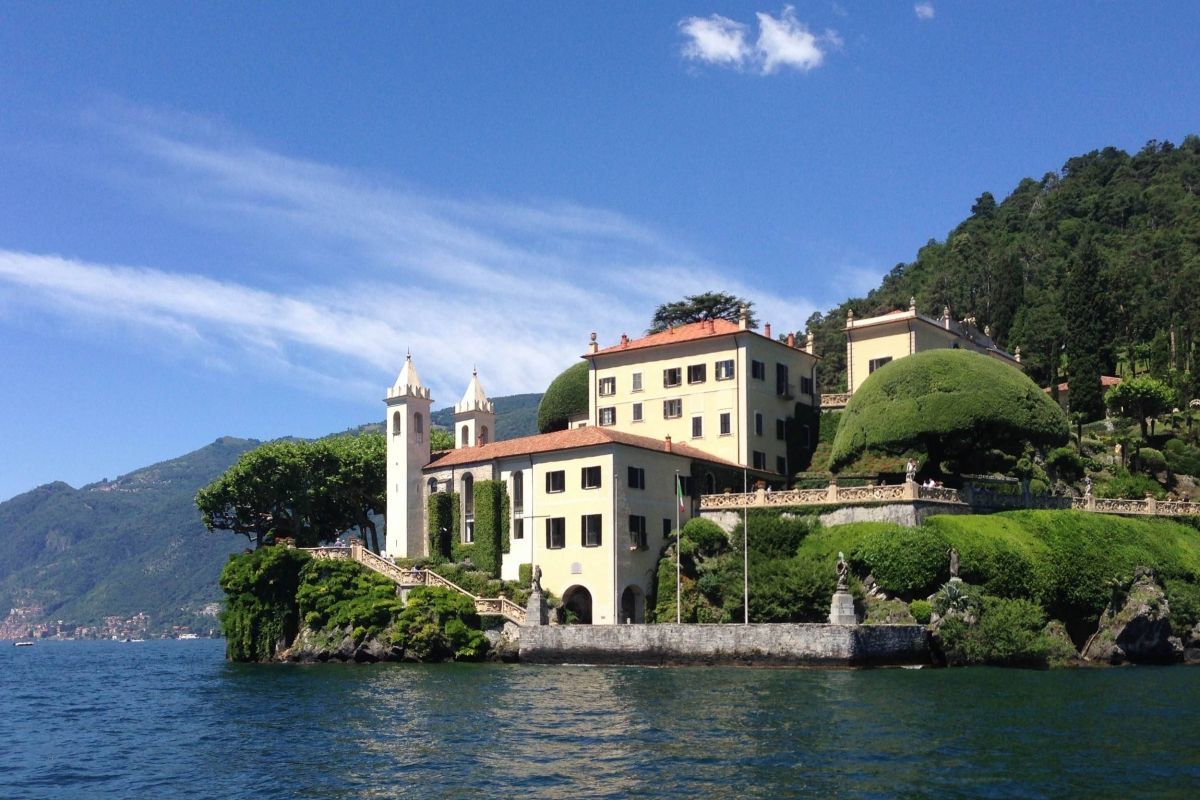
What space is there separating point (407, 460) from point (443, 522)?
4655mm

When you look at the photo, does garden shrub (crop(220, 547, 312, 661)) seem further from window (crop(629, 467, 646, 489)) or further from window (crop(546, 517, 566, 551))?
window (crop(629, 467, 646, 489))

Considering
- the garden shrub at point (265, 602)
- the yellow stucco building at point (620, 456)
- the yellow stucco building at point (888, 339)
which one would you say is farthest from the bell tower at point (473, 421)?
the yellow stucco building at point (888, 339)

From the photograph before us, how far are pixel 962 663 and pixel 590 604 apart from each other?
18863 millimetres

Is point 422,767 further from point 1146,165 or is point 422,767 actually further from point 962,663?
point 1146,165

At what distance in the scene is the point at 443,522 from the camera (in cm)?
6544

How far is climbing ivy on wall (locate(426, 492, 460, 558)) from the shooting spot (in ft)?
213

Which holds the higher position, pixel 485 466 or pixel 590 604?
pixel 485 466

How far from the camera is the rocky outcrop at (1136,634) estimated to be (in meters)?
51.0

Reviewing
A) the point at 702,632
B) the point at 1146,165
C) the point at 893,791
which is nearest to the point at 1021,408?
the point at 702,632

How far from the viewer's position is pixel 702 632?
157ft

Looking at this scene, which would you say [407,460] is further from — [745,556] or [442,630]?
[745,556]

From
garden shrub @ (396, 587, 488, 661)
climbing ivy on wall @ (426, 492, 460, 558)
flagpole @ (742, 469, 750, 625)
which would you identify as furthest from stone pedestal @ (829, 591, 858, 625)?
climbing ivy on wall @ (426, 492, 460, 558)

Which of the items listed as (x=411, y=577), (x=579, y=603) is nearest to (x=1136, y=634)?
(x=579, y=603)

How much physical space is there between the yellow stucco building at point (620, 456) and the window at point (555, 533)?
0.19ft
